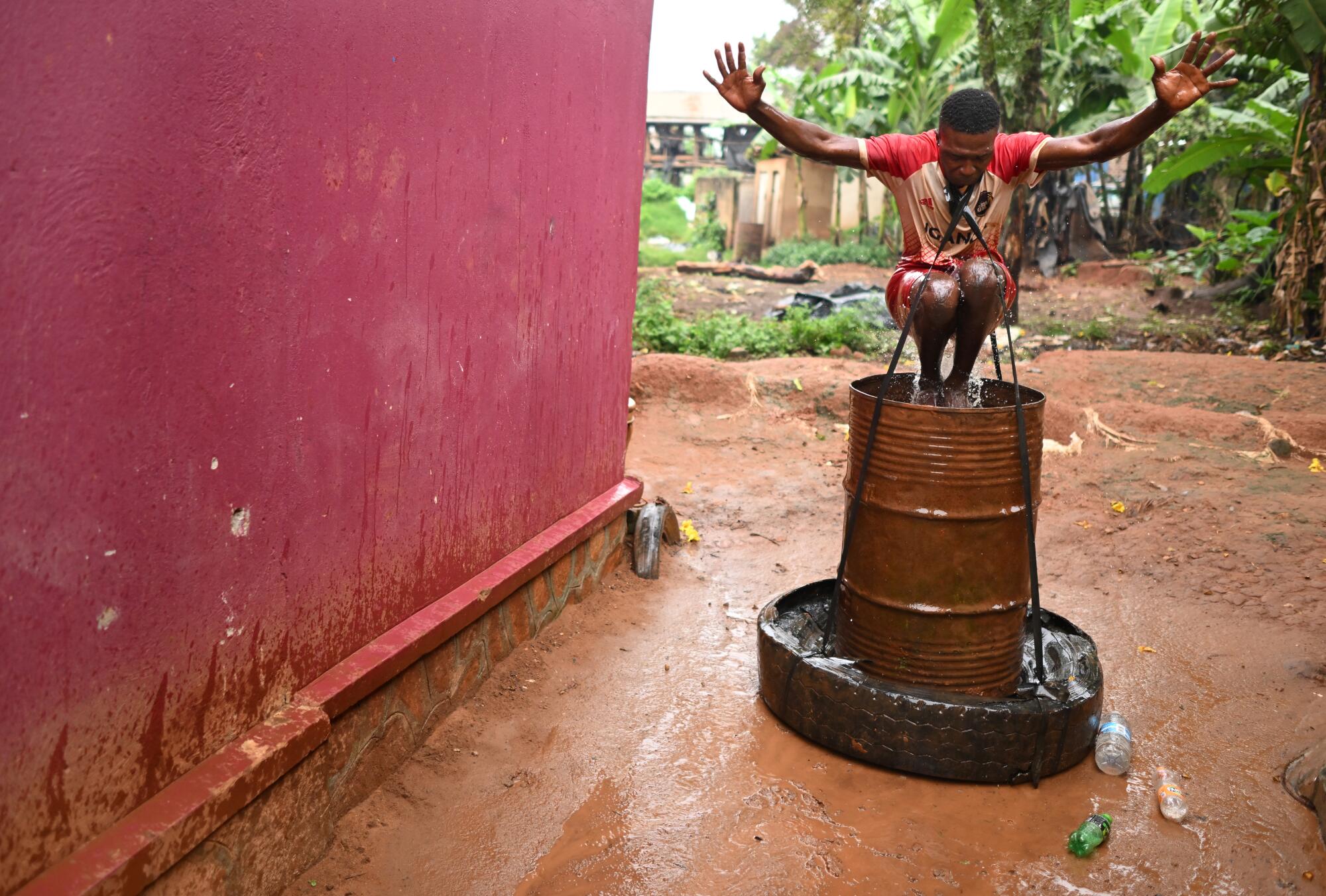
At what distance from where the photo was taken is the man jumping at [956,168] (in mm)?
3705

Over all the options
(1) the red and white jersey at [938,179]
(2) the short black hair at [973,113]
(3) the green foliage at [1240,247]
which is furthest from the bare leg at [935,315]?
(3) the green foliage at [1240,247]

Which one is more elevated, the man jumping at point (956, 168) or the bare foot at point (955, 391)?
the man jumping at point (956, 168)

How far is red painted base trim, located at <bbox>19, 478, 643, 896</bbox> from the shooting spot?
2.17 metres

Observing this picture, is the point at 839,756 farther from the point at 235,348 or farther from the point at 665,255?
the point at 665,255

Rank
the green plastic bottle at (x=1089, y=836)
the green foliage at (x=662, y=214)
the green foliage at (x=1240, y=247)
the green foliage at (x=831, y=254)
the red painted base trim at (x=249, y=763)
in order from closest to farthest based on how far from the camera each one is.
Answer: the red painted base trim at (x=249, y=763) < the green plastic bottle at (x=1089, y=836) < the green foliage at (x=1240, y=247) < the green foliage at (x=831, y=254) < the green foliage at (x=662, y=214)

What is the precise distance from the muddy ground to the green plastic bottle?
0.04 meters

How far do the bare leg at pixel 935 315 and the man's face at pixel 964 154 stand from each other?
39 cm

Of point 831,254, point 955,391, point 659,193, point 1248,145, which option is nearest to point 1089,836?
point 955,391

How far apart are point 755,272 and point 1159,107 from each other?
53.3 ft

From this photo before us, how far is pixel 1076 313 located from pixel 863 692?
1355 cm

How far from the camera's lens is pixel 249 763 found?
261cm

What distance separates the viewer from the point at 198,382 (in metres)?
2.39

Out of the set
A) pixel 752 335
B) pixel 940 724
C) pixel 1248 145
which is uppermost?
pixel 1248 145

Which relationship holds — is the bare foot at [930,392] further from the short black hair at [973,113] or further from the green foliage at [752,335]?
the green foliage at [752,335]
